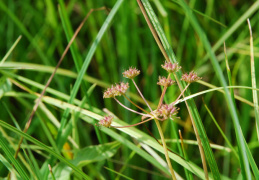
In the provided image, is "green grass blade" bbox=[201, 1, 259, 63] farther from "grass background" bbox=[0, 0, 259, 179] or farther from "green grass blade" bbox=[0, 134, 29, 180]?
"green grass blade" bbox=[0, 134, 29, 180]

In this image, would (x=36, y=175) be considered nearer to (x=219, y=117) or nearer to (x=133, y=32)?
(x=133, y=32)

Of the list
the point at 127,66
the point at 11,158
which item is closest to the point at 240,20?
the point at 127,66

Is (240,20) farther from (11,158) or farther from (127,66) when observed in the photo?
(11,158)

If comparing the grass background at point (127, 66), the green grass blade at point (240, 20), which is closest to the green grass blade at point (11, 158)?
the grass background at point (127, 66)

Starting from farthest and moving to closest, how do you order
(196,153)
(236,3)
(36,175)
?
(236,3) < (196,153) < (36,175)

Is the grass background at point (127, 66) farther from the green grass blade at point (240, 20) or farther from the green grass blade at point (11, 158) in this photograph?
the green grass blade at point (11, 158)

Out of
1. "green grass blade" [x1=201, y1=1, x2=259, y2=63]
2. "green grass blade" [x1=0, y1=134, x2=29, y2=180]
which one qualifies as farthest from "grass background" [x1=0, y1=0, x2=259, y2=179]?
"green grass blade" [x1=0, y1=134, x2=29, y2=180]

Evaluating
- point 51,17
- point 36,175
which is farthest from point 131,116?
point 36,175

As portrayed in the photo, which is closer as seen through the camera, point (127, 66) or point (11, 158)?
point (11, 158)

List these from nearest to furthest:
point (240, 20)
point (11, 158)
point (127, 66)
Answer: point (11, 158) → point (240, 20) → point (127, 66)

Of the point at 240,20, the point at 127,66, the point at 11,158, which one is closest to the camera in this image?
the point at 11,158

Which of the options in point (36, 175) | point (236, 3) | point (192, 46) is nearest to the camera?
point (36, 175)
